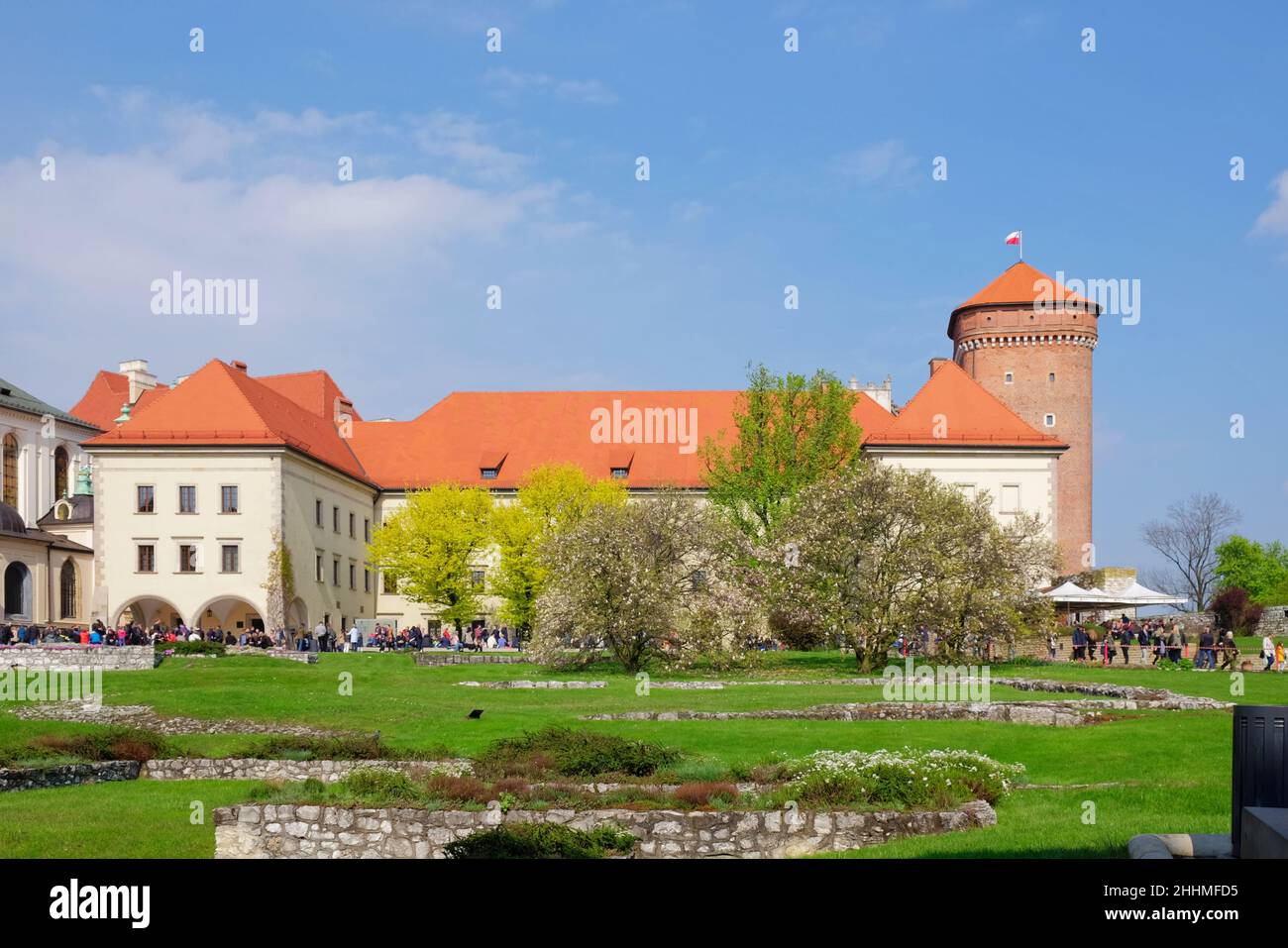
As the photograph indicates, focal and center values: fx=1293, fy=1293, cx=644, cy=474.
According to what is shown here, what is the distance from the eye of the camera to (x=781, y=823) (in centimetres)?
1350

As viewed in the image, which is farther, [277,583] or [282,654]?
A: [277,583]

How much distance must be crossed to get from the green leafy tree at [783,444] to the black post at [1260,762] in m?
51.3

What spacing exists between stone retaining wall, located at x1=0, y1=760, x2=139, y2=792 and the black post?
17186mm

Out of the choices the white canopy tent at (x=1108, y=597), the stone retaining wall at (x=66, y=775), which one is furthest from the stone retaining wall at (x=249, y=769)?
the white canopy tent at (x=1108, y=597)

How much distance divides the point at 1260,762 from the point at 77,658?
3638cm

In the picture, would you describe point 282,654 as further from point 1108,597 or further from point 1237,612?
point 1237,612

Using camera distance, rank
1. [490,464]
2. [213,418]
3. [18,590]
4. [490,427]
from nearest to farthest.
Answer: [213,418] → [18,590] → [490,464] → [490,427]

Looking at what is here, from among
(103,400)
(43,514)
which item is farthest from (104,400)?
(43,514)

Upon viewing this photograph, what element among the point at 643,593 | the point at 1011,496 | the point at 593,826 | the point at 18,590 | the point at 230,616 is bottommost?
the point at 230,616

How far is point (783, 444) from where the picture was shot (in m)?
62.8

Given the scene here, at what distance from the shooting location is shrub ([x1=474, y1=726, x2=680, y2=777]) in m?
16.6

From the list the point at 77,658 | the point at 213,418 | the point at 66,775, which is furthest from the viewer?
the point at 213,418

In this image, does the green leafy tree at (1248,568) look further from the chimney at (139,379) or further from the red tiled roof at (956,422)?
the chimney at (139,379)
